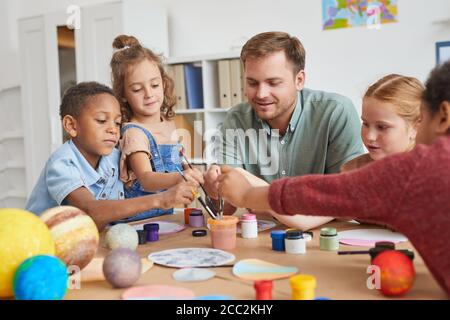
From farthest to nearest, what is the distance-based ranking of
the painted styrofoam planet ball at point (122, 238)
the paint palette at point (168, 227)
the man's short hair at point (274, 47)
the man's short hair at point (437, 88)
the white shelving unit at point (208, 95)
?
1. the white shelving unit at point (208, 95)
2. the man's short hair at point (274, 47)
3. the paint palette at point (168, 227)
4. the painted styrofoam planet ball at point (122, 238)
5. the man's short hair at point (437, 88)

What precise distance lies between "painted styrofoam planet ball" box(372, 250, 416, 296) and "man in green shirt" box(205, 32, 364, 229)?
3.03ft

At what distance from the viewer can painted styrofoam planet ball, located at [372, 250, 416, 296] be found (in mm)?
774

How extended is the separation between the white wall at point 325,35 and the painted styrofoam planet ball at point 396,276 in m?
2.08

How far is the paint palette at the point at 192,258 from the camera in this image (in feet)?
3.13

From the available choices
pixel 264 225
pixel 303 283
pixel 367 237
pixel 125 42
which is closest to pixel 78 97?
pixel 125 42

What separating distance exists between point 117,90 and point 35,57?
224cm

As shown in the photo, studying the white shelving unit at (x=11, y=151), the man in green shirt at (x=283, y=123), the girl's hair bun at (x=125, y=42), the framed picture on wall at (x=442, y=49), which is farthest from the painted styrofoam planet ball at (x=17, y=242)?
the white shelving unit at (x=11, y=151)

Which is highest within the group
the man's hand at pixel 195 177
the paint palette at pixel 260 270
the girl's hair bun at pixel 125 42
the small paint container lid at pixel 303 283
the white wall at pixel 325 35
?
the white wall at pixel 325 35

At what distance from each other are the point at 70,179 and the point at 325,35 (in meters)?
2.15

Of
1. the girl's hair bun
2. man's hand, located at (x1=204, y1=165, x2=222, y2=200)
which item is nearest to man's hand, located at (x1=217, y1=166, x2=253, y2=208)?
man's hand, located at (x1=204, y1=165, x2=222, y2=200)

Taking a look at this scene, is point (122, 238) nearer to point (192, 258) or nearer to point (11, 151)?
point (192, 258)

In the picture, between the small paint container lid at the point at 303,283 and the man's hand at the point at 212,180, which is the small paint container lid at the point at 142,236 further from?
the small paint container lid at the point at 303,283

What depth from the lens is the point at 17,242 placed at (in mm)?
804
